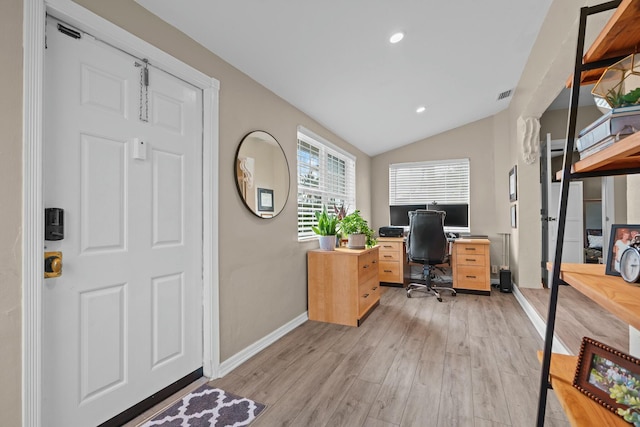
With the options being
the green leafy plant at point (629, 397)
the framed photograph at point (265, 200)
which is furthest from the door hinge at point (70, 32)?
the green leafy plant at point (629, 397)

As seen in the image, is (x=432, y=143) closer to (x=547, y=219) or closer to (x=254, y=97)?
(x=547, y=219)

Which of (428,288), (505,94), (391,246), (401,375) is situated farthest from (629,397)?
(505,94)

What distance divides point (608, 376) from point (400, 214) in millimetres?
4299

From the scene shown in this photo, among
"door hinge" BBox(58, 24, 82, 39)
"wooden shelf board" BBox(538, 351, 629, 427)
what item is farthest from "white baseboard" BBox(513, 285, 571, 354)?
"door hinge" BBox(58, 24, 82, 39)

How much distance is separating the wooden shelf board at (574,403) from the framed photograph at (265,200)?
2005 mm

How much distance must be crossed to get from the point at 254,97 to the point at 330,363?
2.16 meters

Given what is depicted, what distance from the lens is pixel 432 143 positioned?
5105 mm

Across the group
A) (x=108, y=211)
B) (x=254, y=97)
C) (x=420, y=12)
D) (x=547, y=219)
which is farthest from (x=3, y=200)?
(x=547, y=219)

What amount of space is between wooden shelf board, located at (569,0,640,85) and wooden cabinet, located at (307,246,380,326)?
231 centimetres

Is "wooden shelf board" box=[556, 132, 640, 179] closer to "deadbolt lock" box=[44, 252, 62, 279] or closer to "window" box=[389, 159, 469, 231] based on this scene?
"deadbolt lock" box=[44, 252, 62, 279]

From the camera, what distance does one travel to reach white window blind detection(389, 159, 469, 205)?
4949mm

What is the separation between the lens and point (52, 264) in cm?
133

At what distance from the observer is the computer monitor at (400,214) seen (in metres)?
5.02

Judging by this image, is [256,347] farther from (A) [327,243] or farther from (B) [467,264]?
(B) [467,264]
